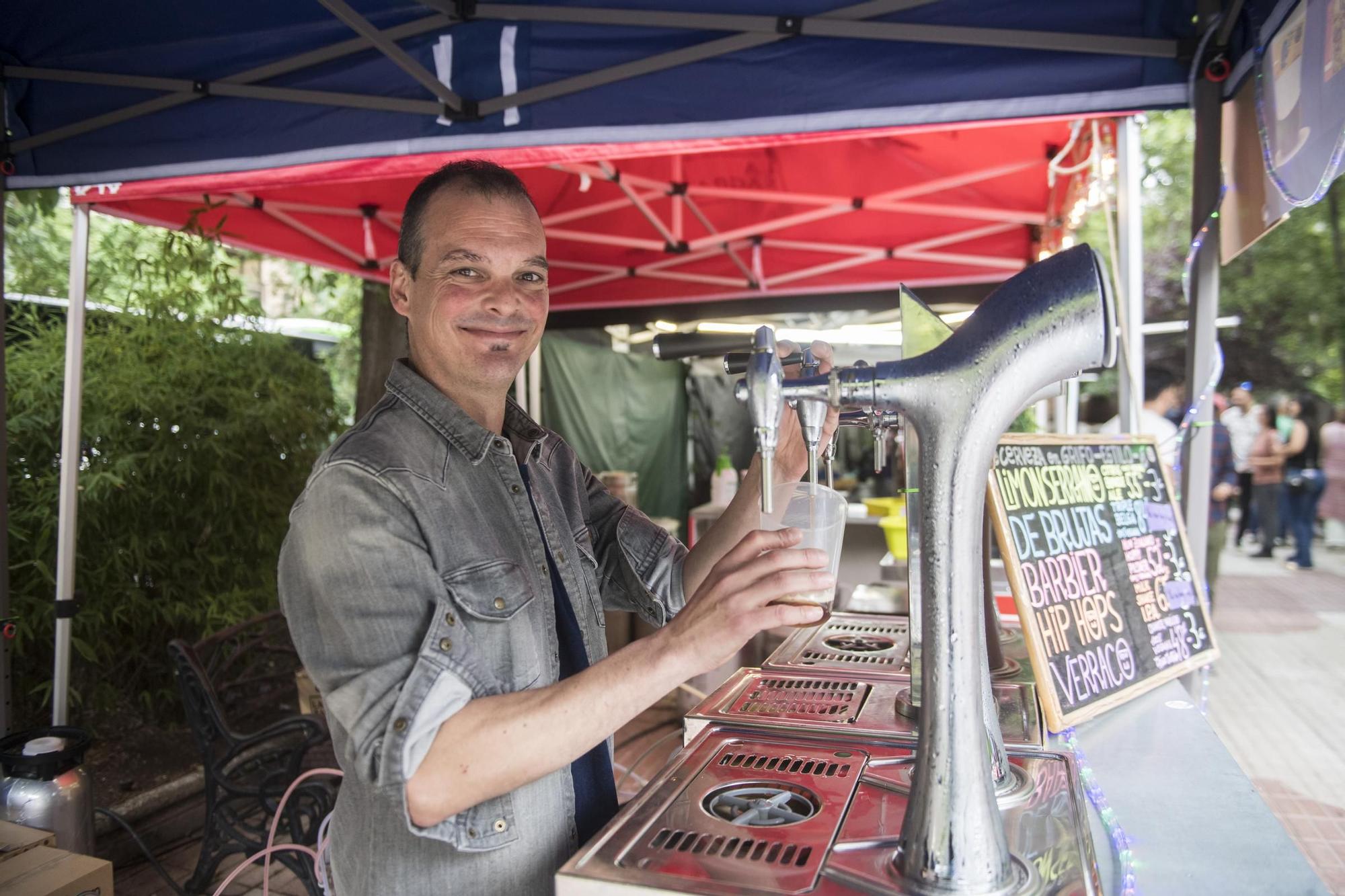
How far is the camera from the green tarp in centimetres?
697

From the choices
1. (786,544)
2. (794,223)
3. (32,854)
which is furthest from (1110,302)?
(794,223)

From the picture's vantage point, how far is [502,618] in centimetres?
117

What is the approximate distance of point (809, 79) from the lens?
213 centimetres

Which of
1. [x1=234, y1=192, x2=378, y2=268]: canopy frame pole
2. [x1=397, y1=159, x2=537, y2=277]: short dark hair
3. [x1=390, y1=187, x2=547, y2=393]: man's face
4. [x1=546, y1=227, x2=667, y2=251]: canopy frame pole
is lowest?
[x1=390, y1=187, x2=547, y2=393]: man's face

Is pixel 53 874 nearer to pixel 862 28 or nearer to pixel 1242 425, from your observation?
pixel 862 28

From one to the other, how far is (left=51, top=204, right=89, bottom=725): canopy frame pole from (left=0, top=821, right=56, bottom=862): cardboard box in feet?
3.46

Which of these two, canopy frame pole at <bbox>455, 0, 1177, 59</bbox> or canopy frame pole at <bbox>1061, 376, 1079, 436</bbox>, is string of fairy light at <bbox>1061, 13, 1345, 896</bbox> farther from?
canopy frame pole at <bbox>1061, 376, 1079, 436</bbox>

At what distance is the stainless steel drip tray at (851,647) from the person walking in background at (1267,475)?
1037 cm

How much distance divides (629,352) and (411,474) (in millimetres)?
7401

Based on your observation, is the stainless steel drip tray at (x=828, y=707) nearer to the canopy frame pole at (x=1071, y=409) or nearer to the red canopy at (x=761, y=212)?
the red canopy at (x=761, y=212)

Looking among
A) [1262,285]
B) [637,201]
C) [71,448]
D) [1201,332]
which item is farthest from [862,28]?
[1262,285]

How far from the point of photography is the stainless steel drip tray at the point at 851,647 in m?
1.73

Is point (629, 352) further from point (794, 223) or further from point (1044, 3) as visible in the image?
point (1044, 3)

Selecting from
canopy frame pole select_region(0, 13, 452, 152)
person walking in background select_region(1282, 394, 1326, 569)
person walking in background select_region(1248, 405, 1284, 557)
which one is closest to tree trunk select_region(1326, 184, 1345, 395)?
person walking in background select_region(1282, 394, 1326, 569)
